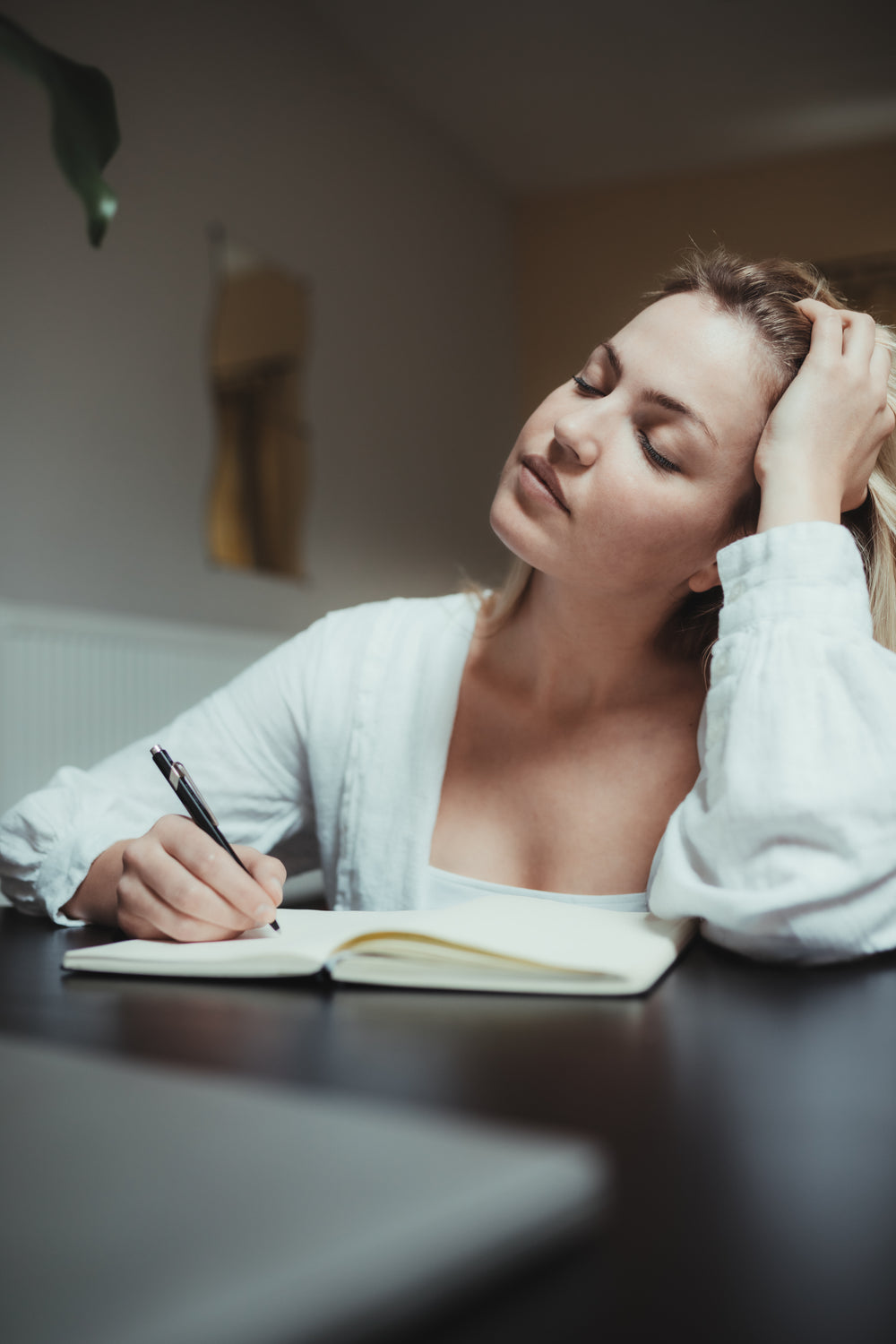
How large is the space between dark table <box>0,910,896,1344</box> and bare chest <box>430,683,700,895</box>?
0.38 meters

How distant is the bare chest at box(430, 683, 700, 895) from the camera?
108 cm

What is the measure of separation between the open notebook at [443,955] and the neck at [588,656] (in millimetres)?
501

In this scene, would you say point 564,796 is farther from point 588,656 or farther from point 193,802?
point 193,802

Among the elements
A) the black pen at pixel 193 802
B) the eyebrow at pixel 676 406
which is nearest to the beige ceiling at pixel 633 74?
the eyebrow at pixel 676 406

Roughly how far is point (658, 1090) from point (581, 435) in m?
Result: 0.68

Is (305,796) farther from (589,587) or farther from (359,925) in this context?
(359,925)

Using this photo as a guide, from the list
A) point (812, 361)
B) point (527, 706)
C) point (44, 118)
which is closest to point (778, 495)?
point (812, 361)

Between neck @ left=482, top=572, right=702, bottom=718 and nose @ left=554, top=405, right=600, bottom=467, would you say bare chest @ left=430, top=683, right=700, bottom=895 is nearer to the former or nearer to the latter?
neck @ left=482, top=572, right=702, bottom=718

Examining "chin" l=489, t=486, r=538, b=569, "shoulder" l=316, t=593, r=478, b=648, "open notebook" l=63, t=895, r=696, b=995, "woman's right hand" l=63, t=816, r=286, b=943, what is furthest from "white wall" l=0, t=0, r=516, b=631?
"open notebook" l=63, t=895, r=696, b=995

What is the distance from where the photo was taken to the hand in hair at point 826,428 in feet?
2.98

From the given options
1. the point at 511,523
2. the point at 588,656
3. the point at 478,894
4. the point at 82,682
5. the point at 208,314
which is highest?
the point at 208,314

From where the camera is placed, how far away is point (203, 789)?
1.12 metres

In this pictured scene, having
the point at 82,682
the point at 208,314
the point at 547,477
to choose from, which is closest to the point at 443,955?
the point at 547,477

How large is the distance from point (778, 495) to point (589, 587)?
22 cm
